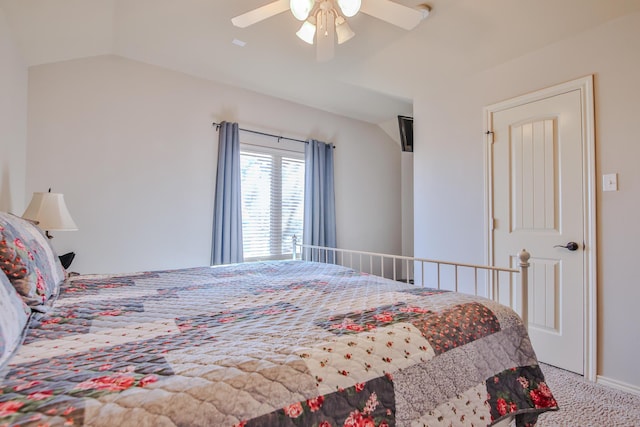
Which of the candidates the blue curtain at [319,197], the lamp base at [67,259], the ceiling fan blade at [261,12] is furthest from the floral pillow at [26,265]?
the blue curtain at [319,197]

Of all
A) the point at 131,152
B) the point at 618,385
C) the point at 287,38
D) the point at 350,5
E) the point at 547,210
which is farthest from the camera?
the point at 131,152

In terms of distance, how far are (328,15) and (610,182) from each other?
2.00 meters

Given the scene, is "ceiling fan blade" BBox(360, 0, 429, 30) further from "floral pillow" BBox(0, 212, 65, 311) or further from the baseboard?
the baseboard

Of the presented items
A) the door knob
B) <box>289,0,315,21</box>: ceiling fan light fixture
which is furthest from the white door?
<box>289,0,315,21</box>: ceiling fan light fixture

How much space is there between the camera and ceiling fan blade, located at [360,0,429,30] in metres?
1.58

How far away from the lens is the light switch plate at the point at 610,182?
197 centimetres

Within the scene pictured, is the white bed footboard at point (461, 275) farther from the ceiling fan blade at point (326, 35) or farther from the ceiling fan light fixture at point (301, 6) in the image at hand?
the ceiling fan light fixture at point (301, 6)

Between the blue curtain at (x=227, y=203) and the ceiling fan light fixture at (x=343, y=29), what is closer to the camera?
the ceiling fan light fixture at (x=343, y=29)

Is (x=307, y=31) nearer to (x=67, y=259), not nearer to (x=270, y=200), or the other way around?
(x=270, y=200)

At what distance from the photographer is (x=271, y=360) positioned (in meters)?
0.76

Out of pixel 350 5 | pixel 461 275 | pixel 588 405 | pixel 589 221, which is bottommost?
pixel 588 405

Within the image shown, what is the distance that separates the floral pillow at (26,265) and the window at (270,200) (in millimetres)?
2077

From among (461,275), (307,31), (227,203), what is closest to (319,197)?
(227,203)

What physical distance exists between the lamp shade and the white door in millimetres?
3111
